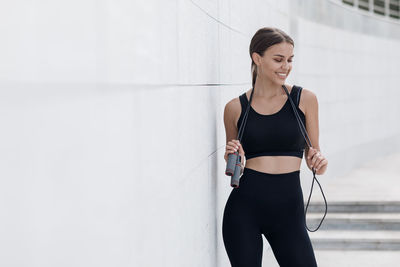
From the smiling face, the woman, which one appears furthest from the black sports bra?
the smiling face

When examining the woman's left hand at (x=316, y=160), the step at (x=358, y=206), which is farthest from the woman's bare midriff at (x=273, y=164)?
the step at (x=358, y=206)

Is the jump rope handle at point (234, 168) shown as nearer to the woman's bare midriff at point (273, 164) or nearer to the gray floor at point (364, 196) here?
the woman's bare midriff at point (273, 164)

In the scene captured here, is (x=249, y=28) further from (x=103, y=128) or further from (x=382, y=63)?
(x=382, y=63)

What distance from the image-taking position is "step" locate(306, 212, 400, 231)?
7.24 m

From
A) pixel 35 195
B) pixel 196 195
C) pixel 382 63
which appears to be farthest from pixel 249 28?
pixel 382 63

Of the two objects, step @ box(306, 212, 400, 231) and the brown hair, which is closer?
the brown hair

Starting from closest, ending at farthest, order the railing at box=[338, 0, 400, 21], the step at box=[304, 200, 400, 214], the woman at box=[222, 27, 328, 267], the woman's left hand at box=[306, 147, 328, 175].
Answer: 1. the woman's left hand at box=[306, 147, 328, 175]
2. the woman at box=[222, 27, 328, 267]
3. the step at box=[304, 200, 400, 214]
4. the railing at box=[338, 0, 400, 21]

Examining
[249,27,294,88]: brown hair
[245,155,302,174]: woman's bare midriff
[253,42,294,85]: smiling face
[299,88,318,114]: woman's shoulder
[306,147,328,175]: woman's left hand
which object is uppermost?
A: [249,27,294,88]: brown hair

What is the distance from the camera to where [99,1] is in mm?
1604

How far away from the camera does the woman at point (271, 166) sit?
3145 mm

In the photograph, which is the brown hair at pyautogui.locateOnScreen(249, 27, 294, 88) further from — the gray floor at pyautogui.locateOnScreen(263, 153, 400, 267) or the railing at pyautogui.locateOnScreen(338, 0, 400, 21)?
the railing at pyautogui.locateOnScreen(338, 0, 400, 21)

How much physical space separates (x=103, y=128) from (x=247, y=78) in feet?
11.4

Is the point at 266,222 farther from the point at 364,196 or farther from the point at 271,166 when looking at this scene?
the point at 364,196

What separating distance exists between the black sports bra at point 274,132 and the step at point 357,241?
381cm
